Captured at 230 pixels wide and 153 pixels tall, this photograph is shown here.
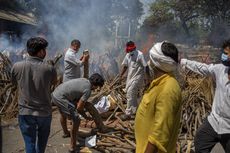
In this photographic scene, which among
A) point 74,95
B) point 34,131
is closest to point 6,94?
point 74,95

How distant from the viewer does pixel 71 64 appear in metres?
7.55

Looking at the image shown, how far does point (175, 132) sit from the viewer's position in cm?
279

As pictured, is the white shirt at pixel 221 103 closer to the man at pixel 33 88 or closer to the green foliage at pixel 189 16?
the man at pixel 33 88

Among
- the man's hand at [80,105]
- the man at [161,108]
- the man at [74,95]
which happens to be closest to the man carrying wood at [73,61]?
the man at [74,95]

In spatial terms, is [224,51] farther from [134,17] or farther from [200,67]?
[134,17]

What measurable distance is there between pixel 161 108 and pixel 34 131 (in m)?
2.27

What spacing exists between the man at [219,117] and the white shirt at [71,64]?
3759 mm

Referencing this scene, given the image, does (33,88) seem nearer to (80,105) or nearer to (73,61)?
(80,105)

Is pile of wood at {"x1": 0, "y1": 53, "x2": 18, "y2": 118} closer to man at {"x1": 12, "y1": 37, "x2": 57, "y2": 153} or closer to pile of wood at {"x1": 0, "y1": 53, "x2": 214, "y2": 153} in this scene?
pile of wood at {"x1": 0, "y1": 53, "x2": 214, "y2": 153}

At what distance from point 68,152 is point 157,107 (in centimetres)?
366

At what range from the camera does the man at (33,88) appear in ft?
13.9

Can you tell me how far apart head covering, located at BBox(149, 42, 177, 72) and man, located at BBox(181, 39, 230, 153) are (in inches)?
58.4

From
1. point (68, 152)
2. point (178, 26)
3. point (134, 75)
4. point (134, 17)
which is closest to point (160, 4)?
point (178, 26)

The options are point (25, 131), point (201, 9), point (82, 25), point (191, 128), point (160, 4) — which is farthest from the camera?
point (160, 4)
